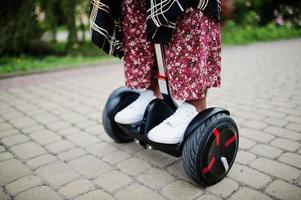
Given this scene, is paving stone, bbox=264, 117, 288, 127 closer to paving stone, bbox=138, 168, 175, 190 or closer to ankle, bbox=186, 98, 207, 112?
ankle, bbox=186, 98, 207, 112

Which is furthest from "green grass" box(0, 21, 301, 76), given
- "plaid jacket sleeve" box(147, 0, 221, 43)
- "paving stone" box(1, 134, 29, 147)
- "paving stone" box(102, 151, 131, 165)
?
"plaid jacket sleeve" box(147, 0, 221, 43)

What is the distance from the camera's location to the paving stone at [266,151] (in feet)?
7.47

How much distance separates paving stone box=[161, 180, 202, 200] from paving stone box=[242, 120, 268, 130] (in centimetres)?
120

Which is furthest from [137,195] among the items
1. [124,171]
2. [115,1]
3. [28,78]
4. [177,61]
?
[28,78]

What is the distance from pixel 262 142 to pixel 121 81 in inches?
112

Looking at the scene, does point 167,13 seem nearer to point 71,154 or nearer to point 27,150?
point 71,154

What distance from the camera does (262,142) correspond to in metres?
2.50

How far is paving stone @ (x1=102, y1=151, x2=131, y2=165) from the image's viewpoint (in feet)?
7.43

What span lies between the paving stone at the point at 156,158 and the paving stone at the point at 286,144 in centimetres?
89

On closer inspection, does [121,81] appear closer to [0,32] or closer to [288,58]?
[0,32]

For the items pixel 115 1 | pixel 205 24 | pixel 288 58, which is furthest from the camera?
pixel 288 58

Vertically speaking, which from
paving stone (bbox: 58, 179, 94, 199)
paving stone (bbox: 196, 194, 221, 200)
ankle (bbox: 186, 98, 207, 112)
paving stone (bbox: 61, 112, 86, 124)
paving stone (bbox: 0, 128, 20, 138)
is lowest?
paving stone (bbox: 0, 128, 20, 138)

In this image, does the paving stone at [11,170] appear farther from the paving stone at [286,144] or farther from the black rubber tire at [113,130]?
the paving stone at [286,144]

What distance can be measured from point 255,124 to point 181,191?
4.54 ft
